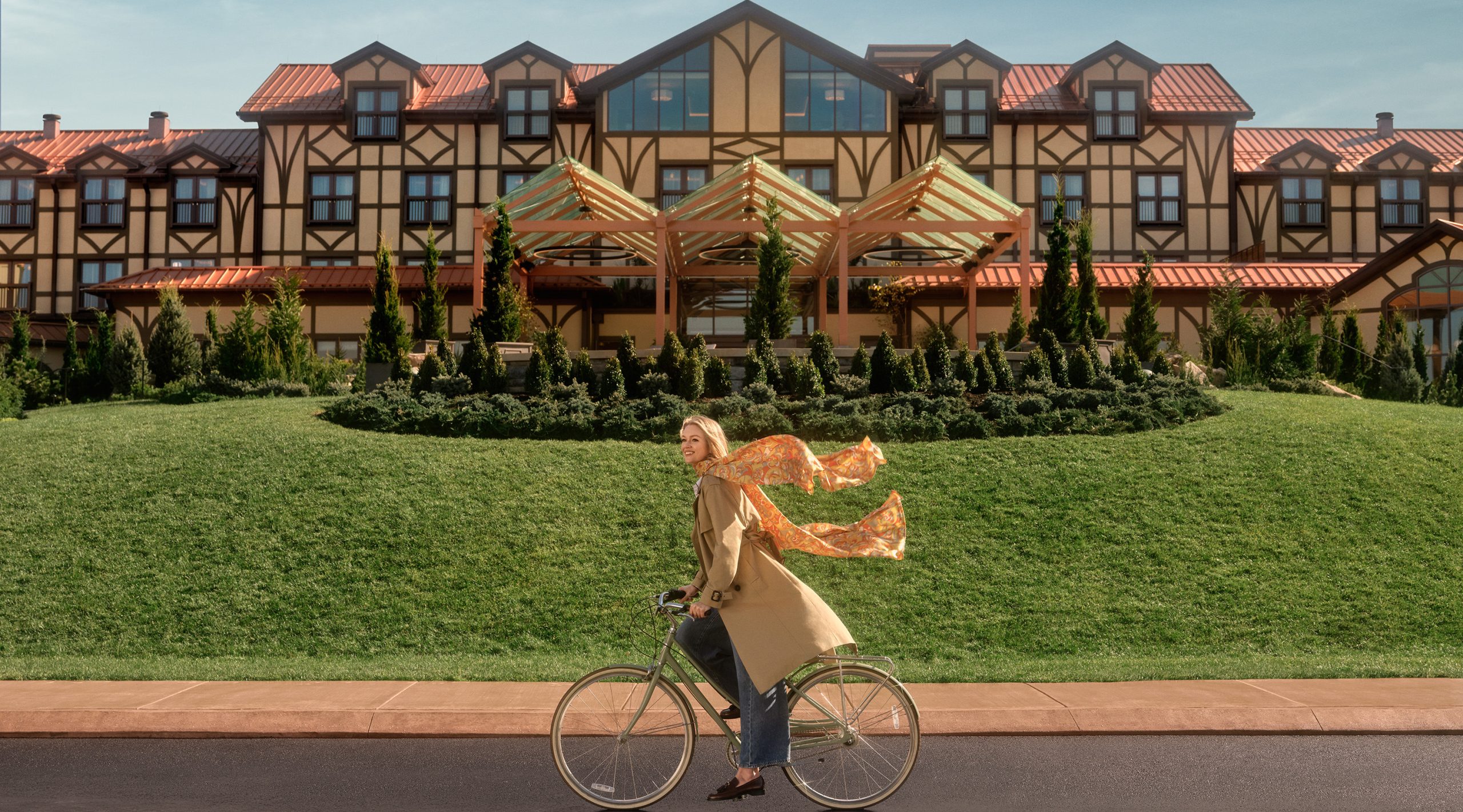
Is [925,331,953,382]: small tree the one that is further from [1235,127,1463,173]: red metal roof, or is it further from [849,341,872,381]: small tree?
[1235,127,1463,173]: red metal roof

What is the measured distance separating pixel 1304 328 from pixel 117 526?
20574 millimetres

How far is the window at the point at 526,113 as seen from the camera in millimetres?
33156

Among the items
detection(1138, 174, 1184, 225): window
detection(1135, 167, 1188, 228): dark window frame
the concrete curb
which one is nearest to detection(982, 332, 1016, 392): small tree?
the concrete curb

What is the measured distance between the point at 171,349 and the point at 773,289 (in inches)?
498

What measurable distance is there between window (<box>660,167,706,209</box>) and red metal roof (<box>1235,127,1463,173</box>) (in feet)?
52.2

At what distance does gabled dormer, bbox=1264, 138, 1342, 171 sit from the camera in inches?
1337

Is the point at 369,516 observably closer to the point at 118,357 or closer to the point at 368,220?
the point at 118,357

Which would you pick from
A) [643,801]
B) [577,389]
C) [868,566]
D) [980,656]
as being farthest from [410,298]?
[643,801]

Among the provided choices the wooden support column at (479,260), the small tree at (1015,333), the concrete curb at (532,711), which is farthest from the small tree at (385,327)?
the concrete curb at (532,711)

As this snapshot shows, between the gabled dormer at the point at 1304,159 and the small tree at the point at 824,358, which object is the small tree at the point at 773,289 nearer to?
the small tree at the point at 824,358

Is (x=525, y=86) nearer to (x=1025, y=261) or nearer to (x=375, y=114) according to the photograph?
(x=375, y=114)

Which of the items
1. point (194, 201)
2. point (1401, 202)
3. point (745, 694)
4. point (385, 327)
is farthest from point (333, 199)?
point (1401, 202)

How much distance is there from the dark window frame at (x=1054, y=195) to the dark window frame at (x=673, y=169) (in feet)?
30.9

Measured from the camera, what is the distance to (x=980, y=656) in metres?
8.95
